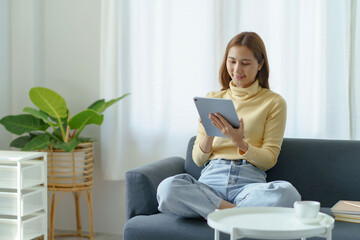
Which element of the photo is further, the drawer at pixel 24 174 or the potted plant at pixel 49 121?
the potted plant at pixel 49 121

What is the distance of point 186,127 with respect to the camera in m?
3.40

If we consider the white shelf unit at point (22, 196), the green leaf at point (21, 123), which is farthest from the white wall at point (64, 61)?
the white shelf unit at point (22, 196)

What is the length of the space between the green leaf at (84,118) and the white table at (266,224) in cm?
141

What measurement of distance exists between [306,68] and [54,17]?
1.69 m

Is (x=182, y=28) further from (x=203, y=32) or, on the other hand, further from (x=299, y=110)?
(x=299, y=110)

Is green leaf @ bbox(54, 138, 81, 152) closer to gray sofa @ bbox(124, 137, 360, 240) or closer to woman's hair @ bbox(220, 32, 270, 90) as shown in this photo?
gray sofa @ bbox(124, 137, 360, 240)

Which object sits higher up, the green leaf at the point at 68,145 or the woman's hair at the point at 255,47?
the woman's hair at the point at 255,47

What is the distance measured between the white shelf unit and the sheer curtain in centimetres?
57

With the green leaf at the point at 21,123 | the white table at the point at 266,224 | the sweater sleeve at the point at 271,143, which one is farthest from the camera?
the green leaf at the point at 21,123

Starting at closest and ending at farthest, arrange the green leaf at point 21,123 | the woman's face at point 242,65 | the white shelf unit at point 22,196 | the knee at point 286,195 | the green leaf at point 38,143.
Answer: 1. the knee at point 286,195
2. the woman's face at point 242,65
3. the white shelf unit at point 22,196
4. the green leaf at point 38,143
5. the green leaf at point 21,123

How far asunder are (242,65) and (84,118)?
3.24ft

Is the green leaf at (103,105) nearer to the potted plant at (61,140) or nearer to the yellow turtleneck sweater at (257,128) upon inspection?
the potted plant at (61,140)

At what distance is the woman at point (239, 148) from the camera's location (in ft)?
7.93

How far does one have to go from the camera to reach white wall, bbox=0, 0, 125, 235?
367cm
